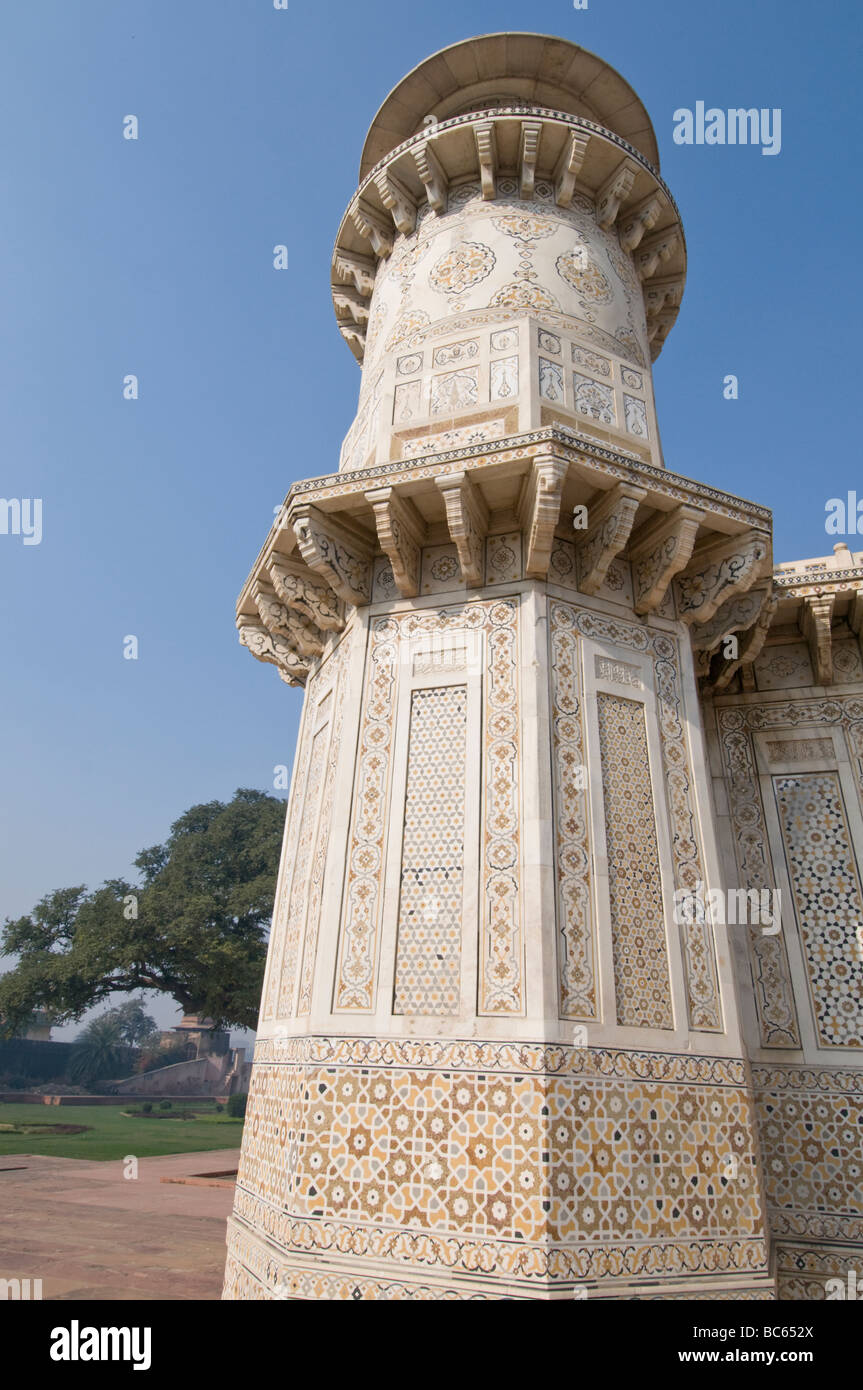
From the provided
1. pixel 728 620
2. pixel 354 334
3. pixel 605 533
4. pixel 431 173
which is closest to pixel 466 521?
pixel 605 533

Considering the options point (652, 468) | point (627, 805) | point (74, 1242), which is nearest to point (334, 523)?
point (652, 468)

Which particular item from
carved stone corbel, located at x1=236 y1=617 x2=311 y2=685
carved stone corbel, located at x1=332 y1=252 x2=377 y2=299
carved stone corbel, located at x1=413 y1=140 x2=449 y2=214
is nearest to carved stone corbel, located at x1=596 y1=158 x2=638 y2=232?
carved stone corbel, located at x1=413 y1=140 x2=449 y2=214

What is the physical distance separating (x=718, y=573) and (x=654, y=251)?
4.85m

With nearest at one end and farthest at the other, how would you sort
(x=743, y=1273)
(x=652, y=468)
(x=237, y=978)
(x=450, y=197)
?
(x=743, y=1273), (x=652, y=468), (x=450, y=197), (x=237, y=978)

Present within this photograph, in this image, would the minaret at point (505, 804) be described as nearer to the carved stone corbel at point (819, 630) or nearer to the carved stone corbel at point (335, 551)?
the carved stone corbel at point (335, 551)

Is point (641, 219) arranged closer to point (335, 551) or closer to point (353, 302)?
point (353, 302)

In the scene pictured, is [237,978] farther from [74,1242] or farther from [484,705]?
[484,705]

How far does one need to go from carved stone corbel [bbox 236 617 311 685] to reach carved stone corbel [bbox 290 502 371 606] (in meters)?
1.54

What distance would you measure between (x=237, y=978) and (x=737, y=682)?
23.7 m

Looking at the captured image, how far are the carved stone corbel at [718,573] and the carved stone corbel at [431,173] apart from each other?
4908mm

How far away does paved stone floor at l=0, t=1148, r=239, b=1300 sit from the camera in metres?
6.89

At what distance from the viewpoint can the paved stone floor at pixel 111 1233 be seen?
A: 6.89 metres

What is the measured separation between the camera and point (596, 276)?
8117 millimetres

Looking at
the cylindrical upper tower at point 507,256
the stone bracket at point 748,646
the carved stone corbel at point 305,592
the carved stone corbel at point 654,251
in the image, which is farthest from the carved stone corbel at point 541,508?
the carved stone corbel at point 654,251
